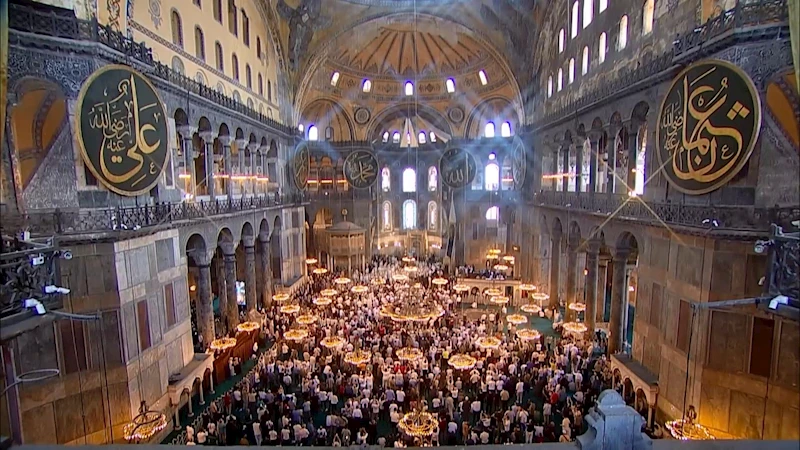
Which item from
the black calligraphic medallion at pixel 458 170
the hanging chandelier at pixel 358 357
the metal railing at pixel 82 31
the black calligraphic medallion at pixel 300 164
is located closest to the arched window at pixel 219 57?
the metal railing at pixel 82 31

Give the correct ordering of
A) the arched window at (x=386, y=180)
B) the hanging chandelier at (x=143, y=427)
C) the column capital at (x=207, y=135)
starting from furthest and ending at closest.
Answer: the arched window at (x=386, y=180) < the column capital at (x=207, y=135) < the hanging chandelier at (x=143, y=427)

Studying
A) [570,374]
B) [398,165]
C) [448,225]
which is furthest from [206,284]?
[398,165]

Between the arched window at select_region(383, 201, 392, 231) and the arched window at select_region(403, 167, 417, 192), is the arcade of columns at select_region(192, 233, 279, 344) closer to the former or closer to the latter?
the arched window at select_region(383, 201, 392, 231)

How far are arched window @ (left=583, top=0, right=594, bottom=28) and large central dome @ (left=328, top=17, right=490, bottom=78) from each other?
7.36 m

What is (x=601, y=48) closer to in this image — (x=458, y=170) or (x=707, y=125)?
(x=707, y=125)

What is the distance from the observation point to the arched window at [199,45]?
12694 mm

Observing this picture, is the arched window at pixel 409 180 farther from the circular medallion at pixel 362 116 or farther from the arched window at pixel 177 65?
the arched window at pixel 177 65

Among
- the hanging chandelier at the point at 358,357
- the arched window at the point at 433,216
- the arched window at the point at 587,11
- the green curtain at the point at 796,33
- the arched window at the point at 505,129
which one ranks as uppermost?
the arched window at the point at 587,11

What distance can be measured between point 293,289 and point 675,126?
53.1 ft

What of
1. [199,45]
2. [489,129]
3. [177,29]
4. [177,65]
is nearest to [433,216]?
[489,129]

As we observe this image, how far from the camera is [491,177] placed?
2644 centimetres

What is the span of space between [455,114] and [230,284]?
685 inches

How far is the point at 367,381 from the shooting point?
1037 cm

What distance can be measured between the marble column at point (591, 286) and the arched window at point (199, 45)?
13.2m
